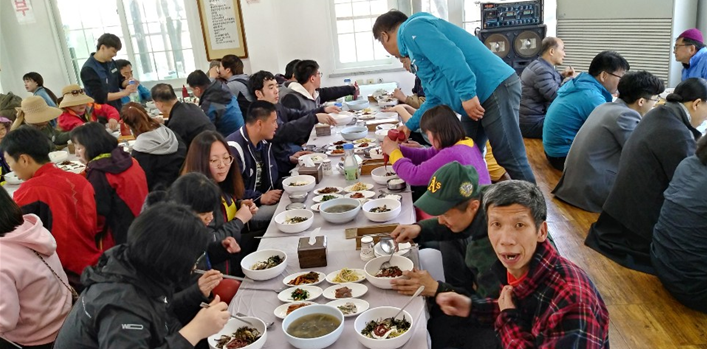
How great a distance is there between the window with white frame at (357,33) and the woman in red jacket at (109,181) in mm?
4958

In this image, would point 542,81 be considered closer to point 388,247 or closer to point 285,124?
point 285,124

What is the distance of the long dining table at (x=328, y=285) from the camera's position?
182 centimetres

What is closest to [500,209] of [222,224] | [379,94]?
[222,224]

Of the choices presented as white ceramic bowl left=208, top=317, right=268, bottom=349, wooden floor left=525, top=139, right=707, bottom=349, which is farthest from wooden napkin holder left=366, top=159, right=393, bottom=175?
white ceramic bowl left=208, top=317, right=268, bottom=349

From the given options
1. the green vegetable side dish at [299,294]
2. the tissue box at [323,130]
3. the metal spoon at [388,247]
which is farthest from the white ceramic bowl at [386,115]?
the green vegetable side dish at [299,294]

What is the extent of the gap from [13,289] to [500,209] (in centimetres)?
189

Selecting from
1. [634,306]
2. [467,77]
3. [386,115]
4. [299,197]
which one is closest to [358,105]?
[386,115]

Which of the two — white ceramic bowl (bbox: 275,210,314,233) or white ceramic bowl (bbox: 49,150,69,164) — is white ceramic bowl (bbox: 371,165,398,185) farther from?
white ceramic bowl (bbox: 49,150,69,164)

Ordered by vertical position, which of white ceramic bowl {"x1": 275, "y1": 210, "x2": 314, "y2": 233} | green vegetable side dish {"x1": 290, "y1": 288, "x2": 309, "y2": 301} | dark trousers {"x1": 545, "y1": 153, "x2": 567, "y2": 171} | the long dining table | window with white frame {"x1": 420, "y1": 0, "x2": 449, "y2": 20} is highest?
window with white frame {"x1": 420, "y1": 0, "x2": 449, "y2": 20}

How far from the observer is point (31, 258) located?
2.20 metres

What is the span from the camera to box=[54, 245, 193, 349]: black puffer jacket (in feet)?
4.90

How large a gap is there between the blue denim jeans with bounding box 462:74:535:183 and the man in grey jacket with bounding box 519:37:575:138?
2566 millimetres

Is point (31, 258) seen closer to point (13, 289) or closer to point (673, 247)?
point (13, 289)

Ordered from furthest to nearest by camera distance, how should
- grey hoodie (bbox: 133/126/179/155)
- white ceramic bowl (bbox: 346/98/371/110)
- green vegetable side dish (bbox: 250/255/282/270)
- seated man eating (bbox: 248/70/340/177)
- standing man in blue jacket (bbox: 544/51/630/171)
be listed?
white ceramic bowl (bbox: 346/98/371/110)
standing man in blue jacket (bbox: 544/51/630/171)
seated man eating (bbox: 248/70/340/177)
grey hoodie (bbox: 133/126/179/155)
green vegetable side dish (bbox: 250/255/282/270)
